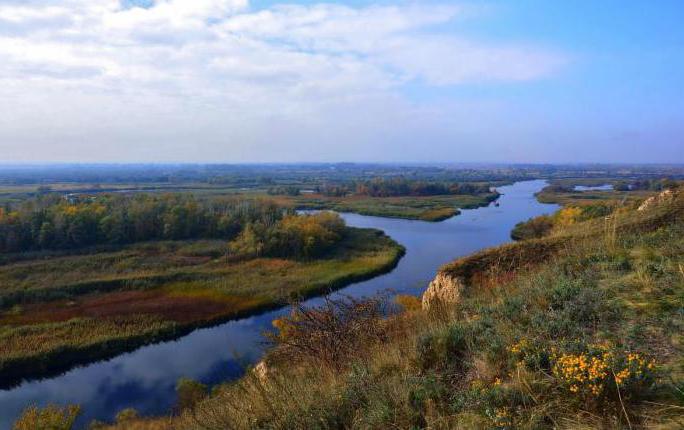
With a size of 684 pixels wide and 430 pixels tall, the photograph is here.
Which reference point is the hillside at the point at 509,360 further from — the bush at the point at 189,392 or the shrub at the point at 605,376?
the bush at the point at 189,392

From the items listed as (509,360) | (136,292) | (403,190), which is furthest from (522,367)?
(403,190)

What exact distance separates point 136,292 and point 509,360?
3037 centimetres

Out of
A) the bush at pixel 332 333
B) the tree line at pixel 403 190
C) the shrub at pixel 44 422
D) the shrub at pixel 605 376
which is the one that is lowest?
the shrub at pixel 44 422

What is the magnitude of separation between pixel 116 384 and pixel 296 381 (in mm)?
16666

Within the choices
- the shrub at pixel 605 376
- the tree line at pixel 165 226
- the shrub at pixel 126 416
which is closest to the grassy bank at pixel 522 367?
the shrub at pixel 605 376

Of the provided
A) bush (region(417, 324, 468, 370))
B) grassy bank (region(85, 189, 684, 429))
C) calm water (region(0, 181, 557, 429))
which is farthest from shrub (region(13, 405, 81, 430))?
bush (region(417, 324, 468, 370))

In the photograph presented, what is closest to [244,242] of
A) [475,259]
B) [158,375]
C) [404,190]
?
[158,375]

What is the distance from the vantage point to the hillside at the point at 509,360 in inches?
120

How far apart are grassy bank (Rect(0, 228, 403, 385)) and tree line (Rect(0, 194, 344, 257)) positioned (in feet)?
8.49

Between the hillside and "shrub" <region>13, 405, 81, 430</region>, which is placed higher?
the hillside

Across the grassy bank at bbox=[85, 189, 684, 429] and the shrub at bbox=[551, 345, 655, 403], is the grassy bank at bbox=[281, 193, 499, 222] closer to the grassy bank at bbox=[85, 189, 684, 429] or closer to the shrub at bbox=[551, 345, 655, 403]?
the grassy bank at bbox=[85, 189, 684, 429]

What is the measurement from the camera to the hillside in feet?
9.96

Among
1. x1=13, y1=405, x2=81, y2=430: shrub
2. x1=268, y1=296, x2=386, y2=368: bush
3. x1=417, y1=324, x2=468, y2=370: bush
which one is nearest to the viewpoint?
x1=417, y1=324, x2=468, y2=370: bush

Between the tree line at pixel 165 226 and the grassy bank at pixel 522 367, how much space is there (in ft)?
112
